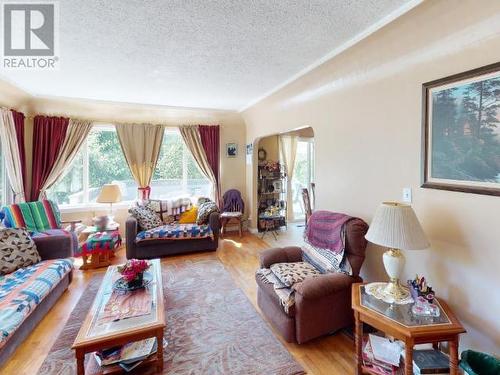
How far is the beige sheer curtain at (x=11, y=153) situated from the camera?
3588 mm

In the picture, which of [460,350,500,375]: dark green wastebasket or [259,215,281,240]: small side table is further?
[259,215,281,240]: small side table

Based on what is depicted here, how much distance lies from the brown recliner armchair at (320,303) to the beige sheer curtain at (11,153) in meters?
3.92

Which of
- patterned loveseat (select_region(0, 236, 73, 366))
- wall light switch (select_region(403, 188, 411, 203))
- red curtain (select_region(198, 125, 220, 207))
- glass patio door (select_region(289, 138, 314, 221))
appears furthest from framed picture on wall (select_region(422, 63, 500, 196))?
glass patio door (select_region(289, 138, 314, 221))

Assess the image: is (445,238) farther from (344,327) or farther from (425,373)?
(344,327)

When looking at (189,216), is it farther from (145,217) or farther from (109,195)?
(109,195)

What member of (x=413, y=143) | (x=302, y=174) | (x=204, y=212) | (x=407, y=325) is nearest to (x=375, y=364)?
(x=407, y=325)

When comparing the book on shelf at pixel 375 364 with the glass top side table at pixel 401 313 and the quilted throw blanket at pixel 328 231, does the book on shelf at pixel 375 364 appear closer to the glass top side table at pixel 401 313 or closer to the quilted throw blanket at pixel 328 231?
the glass top side table at pixel 401 313

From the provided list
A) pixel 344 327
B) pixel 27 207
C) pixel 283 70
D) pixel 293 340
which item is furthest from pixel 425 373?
pixel 27 207

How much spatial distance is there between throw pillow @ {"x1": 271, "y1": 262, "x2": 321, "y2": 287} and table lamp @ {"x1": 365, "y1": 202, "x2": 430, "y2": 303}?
1.99 feet

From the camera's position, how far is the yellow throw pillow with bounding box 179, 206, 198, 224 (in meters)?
4.56

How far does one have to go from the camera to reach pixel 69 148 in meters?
4.48

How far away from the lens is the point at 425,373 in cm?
154

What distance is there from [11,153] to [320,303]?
4492mm

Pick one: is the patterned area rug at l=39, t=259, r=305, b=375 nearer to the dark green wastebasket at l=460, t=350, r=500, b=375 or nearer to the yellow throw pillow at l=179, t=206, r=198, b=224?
the dark green wastebasket at l=460, t=350, r=500, b=375
